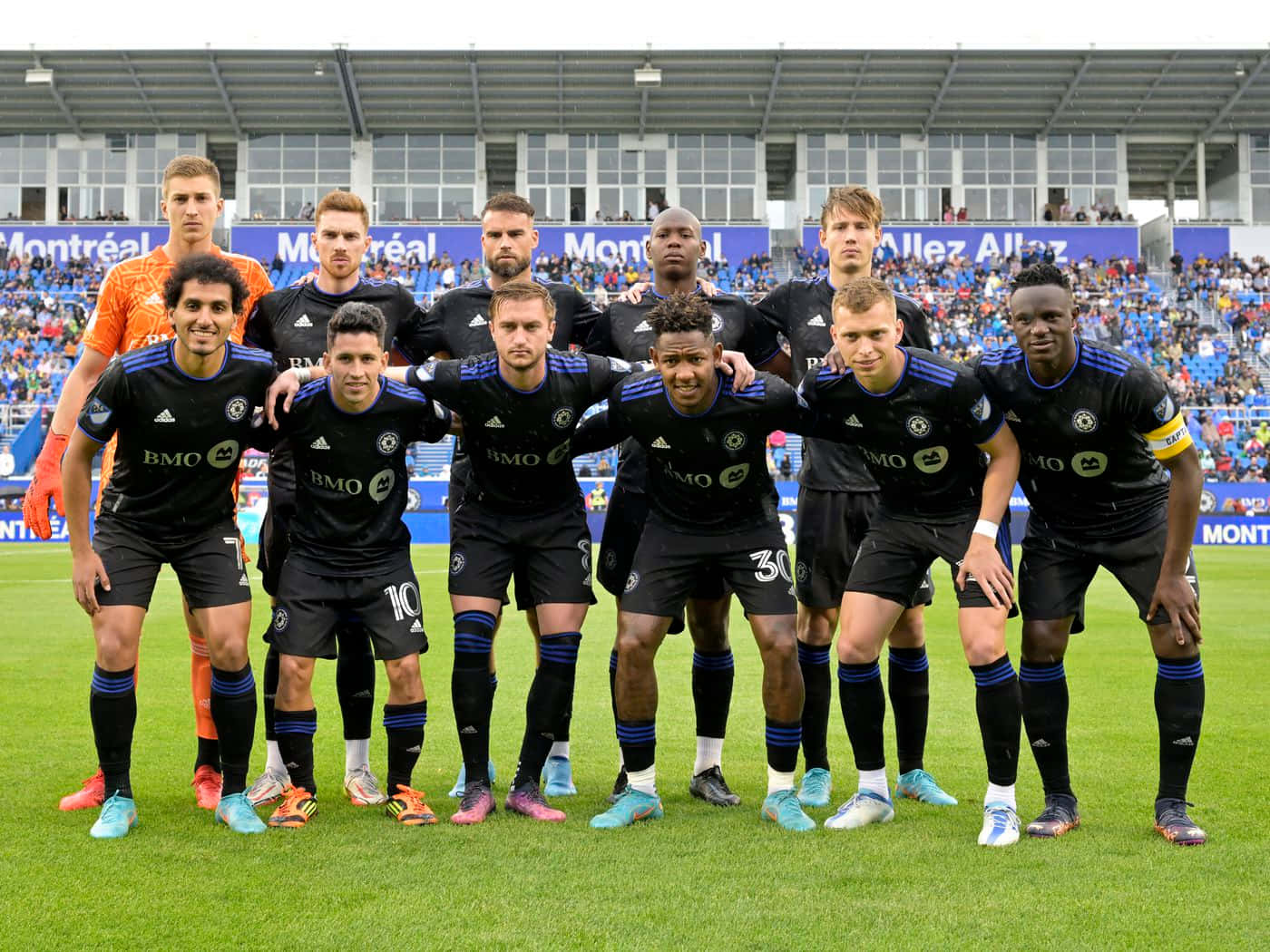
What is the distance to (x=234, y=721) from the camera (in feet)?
17.6

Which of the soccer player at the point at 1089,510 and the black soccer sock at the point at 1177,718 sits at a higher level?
the soccer player at the point at 1089,510

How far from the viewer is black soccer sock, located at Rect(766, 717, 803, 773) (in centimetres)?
546

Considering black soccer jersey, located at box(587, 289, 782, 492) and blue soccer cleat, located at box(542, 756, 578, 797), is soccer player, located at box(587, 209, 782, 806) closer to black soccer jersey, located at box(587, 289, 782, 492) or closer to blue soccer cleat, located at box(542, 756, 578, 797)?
black soccer jersey, located at box(587, 289, 782, 492)

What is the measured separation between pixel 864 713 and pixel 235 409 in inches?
122

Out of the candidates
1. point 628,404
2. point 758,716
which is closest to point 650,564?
point 628,404

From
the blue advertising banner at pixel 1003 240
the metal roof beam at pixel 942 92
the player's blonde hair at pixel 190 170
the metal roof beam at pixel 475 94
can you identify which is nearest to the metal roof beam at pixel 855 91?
the metal roof beam at pixel 942 92

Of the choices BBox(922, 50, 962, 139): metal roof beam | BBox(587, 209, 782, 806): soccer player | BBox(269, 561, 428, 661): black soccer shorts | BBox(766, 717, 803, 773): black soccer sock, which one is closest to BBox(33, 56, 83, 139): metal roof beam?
BBox(922, 50, 962, 139): metal roof beam

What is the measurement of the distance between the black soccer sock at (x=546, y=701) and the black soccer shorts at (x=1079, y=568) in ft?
6.68

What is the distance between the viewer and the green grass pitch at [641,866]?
3.83 m

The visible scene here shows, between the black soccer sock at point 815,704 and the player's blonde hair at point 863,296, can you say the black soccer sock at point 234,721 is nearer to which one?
the black soccer sock at point 815,704

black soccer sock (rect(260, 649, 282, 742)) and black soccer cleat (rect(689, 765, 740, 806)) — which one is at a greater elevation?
black soccer sock (rect(260, 649, 282, 742))

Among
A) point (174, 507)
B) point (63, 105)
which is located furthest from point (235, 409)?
point (63, 105)

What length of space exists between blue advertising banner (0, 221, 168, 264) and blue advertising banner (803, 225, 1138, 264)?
76.4ft

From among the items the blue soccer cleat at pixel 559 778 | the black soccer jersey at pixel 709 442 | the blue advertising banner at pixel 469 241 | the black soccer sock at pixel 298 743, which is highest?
the blue advertising banner at pixel 469 241
